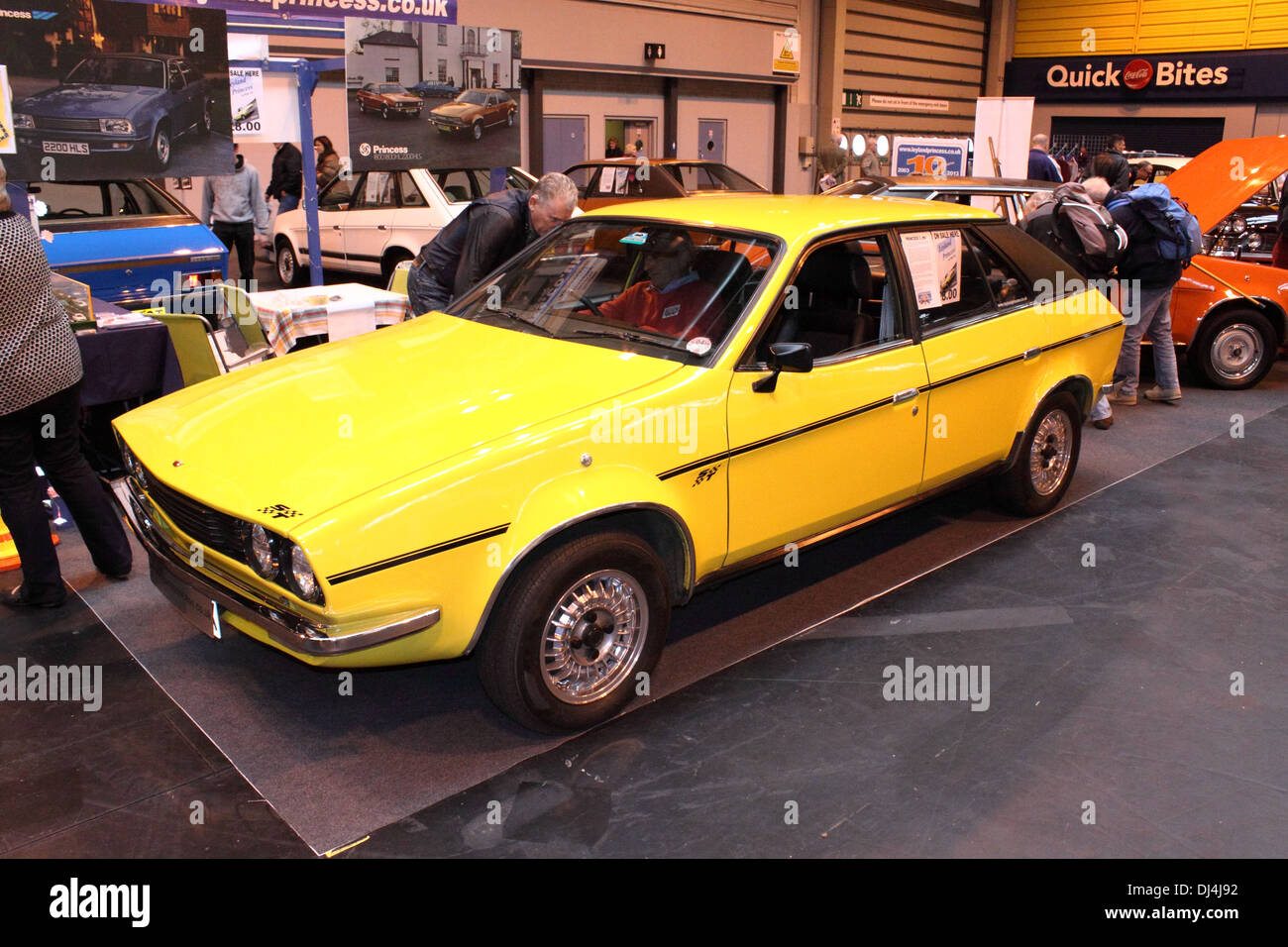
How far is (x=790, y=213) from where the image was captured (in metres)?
4.54

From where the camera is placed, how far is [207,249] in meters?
8.53

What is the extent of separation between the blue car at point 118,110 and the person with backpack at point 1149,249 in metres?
6.33

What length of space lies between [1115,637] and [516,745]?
260cm

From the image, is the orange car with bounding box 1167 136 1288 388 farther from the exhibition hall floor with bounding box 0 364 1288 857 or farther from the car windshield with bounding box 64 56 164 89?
the car windshield with bounding box 64 56 164 89

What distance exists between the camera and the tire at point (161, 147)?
6855 mm

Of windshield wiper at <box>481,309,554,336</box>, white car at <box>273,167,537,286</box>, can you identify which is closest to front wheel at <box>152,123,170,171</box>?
windshield wiper at <box>481,309,554,336</box>

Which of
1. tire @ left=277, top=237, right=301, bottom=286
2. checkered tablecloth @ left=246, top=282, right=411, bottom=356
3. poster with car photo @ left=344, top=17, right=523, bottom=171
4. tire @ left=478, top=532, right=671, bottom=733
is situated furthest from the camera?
tire @ left=277, top=237, right=301, bottom=286

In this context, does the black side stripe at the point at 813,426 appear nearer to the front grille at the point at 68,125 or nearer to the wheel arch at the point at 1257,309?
Result: the wheel arch at the point at 1257,309

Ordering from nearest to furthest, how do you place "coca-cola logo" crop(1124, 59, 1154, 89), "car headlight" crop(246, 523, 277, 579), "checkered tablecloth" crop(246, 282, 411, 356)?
1. "car headlight" crop(246, 523, 277, 579)
2. "checkered tablecloth" crop(246, 282, 411, 356)
3. "coca-cola logo" crop(1124, 59, 1154, 89)

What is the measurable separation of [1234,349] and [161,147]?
27.7ft

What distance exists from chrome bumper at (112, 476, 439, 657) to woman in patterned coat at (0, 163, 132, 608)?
2.42 ft

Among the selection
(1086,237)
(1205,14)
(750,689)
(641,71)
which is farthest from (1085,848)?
(1205,14)

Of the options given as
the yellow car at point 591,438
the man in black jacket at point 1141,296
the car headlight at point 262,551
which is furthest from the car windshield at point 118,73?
the man in black jacket at point 1141,296

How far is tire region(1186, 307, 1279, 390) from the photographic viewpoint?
877 centimetres
